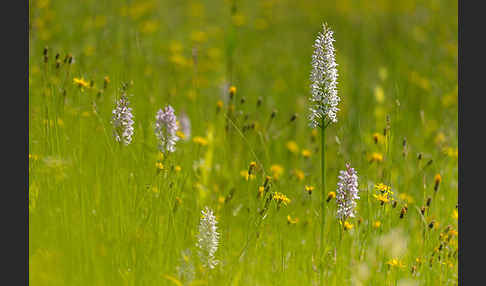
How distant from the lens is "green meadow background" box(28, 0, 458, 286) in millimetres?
2629

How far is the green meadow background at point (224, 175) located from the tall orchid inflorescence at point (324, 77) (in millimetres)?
283

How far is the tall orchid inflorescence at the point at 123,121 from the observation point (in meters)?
2.65

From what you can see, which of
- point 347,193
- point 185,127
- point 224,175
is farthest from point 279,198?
point 185,127

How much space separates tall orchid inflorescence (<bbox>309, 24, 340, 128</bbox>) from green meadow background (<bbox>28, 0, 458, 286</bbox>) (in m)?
0.28

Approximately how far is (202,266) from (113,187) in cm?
58

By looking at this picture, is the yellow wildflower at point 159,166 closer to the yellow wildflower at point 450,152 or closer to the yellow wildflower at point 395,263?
the yellow wildflower at point 395,263

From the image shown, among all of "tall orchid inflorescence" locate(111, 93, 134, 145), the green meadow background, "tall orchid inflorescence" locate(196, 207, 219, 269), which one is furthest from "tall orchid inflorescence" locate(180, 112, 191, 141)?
"tall orchid inflorescence" locate(196, 207, 219, 269)

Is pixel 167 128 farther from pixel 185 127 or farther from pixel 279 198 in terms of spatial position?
pixel 185 127

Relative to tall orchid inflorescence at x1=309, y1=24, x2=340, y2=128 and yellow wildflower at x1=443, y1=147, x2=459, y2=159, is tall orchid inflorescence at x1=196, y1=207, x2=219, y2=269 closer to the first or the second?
tall orchid inflorescence at x1=309, y1=24, x2=340, y2=128

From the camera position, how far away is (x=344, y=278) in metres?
2.79

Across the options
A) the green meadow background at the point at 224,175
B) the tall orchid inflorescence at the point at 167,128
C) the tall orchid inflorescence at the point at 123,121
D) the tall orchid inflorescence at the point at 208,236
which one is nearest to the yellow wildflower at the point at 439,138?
the green meadow background at the point at 224,175

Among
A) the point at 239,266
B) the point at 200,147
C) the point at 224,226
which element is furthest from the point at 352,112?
the point at 239,266

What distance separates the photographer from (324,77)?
245 centimetres

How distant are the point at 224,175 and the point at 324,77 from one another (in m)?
1.64
